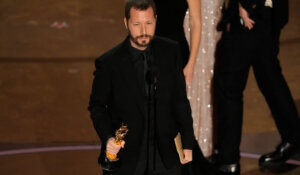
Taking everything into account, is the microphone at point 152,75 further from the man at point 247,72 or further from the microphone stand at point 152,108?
the man at point 247,72

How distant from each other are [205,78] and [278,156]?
2.83 feet

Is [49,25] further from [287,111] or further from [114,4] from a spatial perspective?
[287,111]

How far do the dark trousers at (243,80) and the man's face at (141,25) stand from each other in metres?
1.83

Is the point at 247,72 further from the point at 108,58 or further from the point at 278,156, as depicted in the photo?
the point at 108,58

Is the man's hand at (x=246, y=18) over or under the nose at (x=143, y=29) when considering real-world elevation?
under

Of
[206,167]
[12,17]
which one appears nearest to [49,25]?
[12,17]

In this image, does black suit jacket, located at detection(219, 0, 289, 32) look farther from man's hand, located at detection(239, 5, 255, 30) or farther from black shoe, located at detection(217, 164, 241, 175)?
black shoe, located at detection(217, 164, 241, 175)

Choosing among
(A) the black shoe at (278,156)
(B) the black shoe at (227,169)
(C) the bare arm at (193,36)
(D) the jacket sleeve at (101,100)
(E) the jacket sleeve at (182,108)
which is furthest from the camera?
(A) the black shoe at (278,156)

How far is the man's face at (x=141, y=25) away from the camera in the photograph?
3141 mm

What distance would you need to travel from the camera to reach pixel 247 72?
504 centimetres

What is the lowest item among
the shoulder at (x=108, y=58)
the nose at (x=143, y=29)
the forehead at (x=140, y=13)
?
the shoulder at (x=108, y=58)

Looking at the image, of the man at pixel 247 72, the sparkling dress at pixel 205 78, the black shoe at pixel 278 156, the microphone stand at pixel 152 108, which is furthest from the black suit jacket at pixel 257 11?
the microphone stand at pixel 152 108

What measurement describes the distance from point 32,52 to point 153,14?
18.9 ft

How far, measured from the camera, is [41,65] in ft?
26.6
